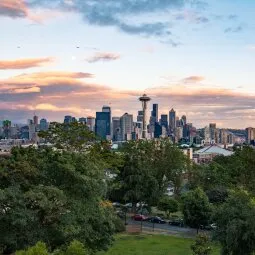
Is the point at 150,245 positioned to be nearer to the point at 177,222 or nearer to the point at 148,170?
the point at 177,222

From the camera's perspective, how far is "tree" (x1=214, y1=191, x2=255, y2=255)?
92.9 feet

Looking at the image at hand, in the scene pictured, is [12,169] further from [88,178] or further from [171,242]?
[171,242]

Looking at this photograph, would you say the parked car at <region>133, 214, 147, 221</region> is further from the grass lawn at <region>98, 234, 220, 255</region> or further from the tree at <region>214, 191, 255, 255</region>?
the tree at <region>214, 191, 255, 255</region>

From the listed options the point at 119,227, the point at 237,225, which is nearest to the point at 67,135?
the point at 119,227

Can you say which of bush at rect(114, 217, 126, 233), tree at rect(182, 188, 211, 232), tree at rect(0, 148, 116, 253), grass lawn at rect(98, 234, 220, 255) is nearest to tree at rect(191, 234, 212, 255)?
tree at rect(0, 148, 116, 253)

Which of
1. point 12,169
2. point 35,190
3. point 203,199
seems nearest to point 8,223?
point 35,190

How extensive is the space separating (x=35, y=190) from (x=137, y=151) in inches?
1389

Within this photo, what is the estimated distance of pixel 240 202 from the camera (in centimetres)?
2958

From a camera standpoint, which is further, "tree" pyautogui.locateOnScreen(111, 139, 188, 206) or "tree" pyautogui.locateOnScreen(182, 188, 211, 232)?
"tree" pyautogui.locateOnScreen(111, 139, 188, 206)

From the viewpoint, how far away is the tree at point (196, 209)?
146 ft

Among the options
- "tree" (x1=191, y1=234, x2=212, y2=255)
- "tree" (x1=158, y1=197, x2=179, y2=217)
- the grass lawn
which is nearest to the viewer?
"tree" (x1=191, y1=234, x2=212, y2=255)

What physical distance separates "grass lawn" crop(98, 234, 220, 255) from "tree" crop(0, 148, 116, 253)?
5637 millimetres

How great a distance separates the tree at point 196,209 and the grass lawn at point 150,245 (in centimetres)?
282

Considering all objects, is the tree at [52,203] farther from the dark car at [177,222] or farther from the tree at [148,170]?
the tree at [148,170]
